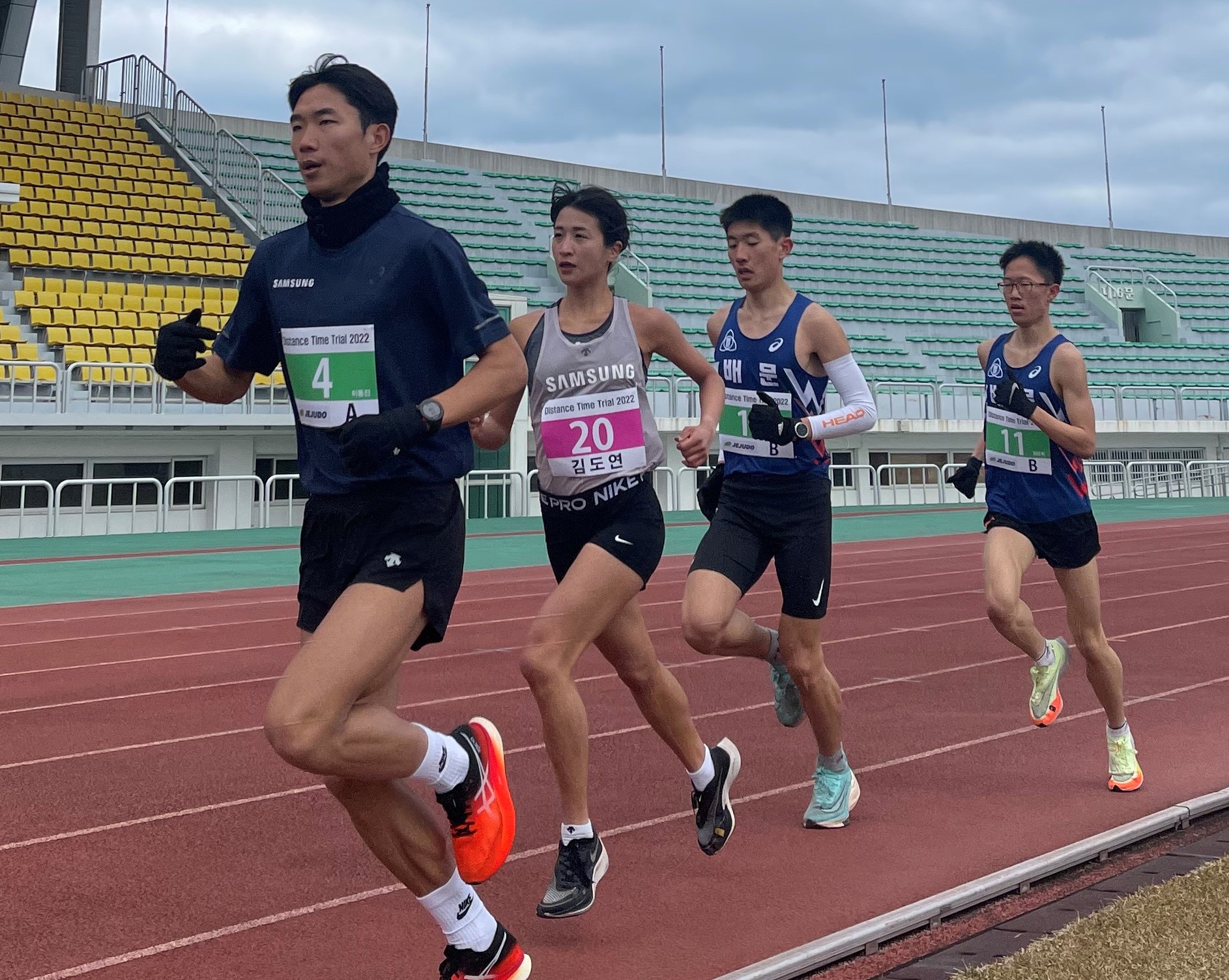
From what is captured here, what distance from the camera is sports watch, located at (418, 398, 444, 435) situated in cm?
291

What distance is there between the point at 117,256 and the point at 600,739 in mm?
19110

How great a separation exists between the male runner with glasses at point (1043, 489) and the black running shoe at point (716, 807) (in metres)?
1.55

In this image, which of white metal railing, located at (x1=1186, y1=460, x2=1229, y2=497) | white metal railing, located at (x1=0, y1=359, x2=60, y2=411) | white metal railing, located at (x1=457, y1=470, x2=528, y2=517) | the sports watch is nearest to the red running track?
the sports watch

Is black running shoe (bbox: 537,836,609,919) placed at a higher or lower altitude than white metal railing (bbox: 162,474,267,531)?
lower

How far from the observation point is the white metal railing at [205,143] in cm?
2484

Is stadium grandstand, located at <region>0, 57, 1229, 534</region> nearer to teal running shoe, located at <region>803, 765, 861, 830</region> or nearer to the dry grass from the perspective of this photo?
teal running shoe, located at <region>803, 765, 861, 830</region>

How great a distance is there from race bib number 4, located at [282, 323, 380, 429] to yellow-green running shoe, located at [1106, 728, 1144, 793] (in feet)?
11.1

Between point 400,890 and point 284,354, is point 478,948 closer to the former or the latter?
point 400,890

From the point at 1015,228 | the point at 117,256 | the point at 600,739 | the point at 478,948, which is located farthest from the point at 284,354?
the point at 1015,228

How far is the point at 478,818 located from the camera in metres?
3.12

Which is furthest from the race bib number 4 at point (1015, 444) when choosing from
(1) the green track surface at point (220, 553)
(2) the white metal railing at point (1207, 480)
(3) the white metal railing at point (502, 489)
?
(2) the white metal railing at point (1207, 480)

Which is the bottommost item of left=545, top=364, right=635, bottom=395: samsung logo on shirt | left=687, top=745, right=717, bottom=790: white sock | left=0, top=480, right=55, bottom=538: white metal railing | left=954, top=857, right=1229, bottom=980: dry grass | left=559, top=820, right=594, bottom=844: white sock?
left=954, top=857, right=1229, bottom=980: dry grass

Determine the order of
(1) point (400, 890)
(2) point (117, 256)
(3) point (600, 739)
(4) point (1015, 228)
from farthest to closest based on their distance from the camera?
1. (4) point (1015, 228)
2. (2) point (117, 256)
3. (3) point (600, 739)
4. (1) point (400, 890)

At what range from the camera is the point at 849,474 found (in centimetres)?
2625
